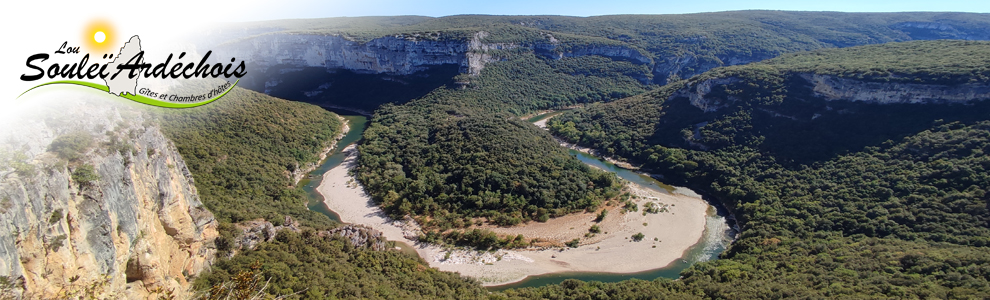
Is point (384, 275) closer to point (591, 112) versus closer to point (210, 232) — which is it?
point (210, 232)

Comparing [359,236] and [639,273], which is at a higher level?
[359,236]

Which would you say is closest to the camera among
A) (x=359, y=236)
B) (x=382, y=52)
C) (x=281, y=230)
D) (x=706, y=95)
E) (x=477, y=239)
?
(x=281, y=230)

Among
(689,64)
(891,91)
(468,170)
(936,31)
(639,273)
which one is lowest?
(639,273)

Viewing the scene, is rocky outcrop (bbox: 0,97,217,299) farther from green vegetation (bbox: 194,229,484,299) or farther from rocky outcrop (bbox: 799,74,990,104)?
rocky outcrop (bbox: 799,74,990,104)

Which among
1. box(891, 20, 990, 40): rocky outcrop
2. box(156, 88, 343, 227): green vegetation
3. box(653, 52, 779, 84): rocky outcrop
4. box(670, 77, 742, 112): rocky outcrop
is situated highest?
box(891, 20, 990, 40): rocky outcrop

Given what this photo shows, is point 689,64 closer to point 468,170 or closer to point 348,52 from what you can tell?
point 348,52

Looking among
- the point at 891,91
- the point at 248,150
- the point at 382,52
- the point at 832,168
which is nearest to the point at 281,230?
the point at 248,150

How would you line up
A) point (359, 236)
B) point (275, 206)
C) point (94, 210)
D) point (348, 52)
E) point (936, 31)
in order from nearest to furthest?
point (94, 210) < point (359, 236) < point (275, 206) < point (348, 52) < point (936, 31)

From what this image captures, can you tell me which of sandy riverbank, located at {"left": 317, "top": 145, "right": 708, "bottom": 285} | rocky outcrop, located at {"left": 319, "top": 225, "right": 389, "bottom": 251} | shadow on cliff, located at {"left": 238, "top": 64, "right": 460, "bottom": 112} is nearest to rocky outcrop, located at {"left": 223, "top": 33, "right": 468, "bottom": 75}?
shadow on cliff, located at {"left": 238, "top": 64, "right": 460, "bottom": 112}
